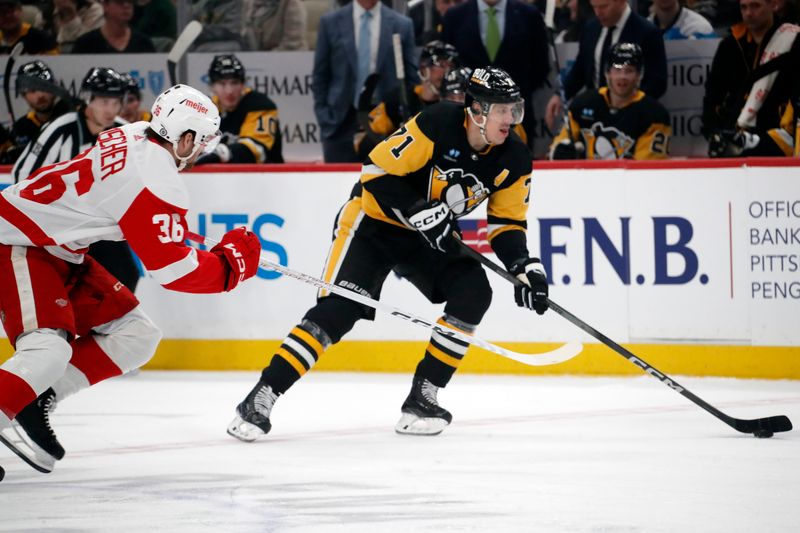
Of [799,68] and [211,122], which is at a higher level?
[211,122]

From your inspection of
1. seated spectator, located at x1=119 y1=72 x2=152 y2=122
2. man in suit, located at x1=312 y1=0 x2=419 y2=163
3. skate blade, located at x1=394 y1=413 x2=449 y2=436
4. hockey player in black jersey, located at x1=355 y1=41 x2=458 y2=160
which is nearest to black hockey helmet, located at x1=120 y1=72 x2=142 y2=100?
seated spectator, located at x1=119 y1=72 x2=152 y2=122

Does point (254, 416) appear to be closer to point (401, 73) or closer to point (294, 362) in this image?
point (294, 362)

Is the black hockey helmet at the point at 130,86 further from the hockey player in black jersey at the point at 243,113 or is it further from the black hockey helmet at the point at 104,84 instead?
the hockey player in black jersey at the point at 243,113

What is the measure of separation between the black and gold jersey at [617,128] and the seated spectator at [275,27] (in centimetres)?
170

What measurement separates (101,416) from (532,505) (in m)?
2.21

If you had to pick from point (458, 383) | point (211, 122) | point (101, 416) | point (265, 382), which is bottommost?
point (458, 383)

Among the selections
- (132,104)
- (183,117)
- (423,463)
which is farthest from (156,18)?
(423,463)

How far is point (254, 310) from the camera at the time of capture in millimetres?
6195

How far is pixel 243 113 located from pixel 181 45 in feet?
1.92

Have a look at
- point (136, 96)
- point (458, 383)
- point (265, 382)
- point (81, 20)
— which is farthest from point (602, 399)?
point (81, 20)

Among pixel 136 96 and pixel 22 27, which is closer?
pixel 136 96

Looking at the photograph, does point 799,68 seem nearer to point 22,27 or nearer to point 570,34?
point 570,34

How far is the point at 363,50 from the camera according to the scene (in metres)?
6.88

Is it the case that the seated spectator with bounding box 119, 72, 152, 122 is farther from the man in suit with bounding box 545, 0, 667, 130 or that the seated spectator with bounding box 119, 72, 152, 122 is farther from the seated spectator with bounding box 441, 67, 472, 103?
the man in suit with bounding box 545, 0, 667, 130
